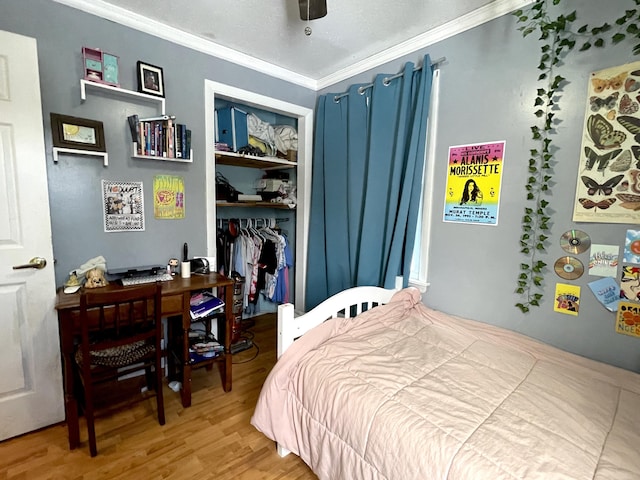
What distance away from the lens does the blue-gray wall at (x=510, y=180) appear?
A: 1.49 metres

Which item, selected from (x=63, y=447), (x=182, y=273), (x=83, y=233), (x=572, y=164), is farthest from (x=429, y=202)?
(x=63, y=447)

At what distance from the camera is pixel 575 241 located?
1554mm

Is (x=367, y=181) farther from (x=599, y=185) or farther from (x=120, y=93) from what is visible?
(x=120, y=93)

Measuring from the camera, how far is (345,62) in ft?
8.38

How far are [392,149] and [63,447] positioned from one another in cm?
267

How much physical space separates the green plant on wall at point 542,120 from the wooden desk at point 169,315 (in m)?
1.85

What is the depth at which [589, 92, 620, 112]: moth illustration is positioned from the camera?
1422 mm

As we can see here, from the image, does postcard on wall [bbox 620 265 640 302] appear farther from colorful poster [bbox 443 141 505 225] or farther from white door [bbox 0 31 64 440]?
white door [bbox 0 31 64 440]

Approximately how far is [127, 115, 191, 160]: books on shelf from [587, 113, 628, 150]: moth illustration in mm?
2386

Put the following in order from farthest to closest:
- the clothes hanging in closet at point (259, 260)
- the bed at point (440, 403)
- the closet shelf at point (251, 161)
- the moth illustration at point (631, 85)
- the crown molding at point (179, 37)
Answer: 1. the clothes hanging in closet at point (259, 260)
2. the closet shelf at point (251, 161)
3. the crown molding at point (179, 37)
4. the moth illustration at point (631, 85)
5. the bed at point (440, 403)

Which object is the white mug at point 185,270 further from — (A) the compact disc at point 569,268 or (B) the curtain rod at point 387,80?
(A) the compact disc at point 569,268

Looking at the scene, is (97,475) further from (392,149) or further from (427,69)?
(427,69)

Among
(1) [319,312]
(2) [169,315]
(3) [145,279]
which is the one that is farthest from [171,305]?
(1) [319,312]

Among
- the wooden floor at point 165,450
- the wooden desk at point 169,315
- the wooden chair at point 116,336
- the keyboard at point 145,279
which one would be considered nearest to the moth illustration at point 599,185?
the wooden floor at point 165,450
